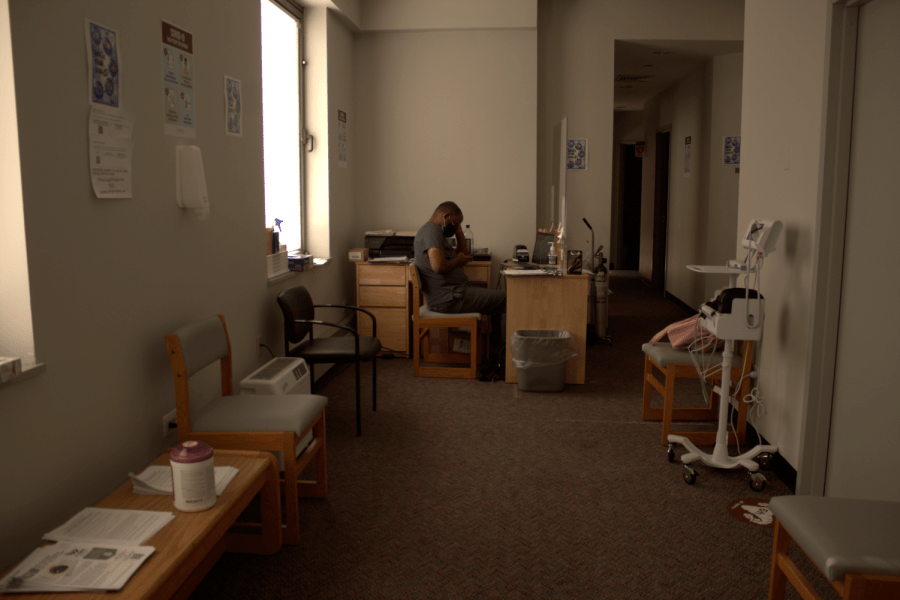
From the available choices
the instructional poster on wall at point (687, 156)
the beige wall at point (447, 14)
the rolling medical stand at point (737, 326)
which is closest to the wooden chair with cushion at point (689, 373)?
the rolling medical stand at point (737, 326)

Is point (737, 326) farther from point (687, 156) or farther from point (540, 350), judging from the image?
point (687, 156)

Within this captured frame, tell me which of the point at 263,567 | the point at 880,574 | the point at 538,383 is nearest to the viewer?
the point at 880,574

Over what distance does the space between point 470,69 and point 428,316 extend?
242 cm

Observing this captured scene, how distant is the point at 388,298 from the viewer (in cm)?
521

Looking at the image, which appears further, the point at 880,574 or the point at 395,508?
the point at 395,508

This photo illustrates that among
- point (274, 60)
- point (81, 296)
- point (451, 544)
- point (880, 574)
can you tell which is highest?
point (274, 60)

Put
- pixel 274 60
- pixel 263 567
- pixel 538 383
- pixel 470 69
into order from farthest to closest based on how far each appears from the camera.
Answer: pixel 470 69, pixel 274 60, pixel 538 383, pixel 263 567

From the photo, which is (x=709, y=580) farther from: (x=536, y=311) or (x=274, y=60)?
(x=274, y=60)

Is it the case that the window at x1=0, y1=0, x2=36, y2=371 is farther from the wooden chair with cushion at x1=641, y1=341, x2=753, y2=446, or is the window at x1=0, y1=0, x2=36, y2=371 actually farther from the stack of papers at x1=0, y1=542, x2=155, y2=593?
the wooden chair with cushion at x1=641, y1=341, x2=753, y2=446

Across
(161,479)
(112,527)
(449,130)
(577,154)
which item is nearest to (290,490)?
(161,479)

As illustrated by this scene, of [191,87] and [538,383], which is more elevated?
[191,87]

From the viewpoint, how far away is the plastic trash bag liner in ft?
13.8

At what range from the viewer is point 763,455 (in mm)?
3029

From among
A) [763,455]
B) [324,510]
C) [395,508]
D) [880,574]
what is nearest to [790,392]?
[763,455]
